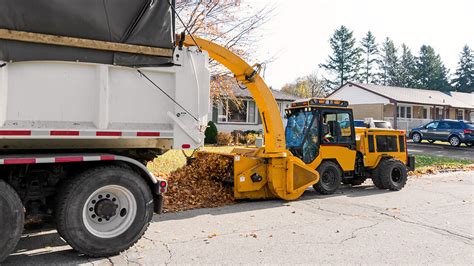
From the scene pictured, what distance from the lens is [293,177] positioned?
8.16m

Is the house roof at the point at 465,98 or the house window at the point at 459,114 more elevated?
the house roof at the point at 465,98

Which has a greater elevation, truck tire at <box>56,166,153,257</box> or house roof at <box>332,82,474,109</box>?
house roof at <box>332,82,474,109</box>

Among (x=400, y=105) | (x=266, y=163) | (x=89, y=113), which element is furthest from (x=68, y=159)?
(x=400, y=105)

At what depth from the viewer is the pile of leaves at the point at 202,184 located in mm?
7859

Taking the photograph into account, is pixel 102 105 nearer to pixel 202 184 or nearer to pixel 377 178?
pixel 202 184

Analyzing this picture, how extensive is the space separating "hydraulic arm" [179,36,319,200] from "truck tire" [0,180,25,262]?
4.36 meters

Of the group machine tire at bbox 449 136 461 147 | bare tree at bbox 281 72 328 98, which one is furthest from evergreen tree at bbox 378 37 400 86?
machine tire at bbox 449 136 461 147

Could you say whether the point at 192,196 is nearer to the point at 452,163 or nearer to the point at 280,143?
the point at 280,143

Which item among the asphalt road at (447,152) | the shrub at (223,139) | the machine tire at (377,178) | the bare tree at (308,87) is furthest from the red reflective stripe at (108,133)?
the bare tree at (308,87)

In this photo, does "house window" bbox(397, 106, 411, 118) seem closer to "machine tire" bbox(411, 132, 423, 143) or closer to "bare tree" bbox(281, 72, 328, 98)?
"machine tire" bbox(411, 132, 423, 143)

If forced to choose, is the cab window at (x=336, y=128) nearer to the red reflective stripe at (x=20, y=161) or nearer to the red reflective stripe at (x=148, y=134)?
the red reflective stripe at (x=148, y=134)

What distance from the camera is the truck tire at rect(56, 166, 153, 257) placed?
4551mm

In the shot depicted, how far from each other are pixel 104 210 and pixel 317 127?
587 cm

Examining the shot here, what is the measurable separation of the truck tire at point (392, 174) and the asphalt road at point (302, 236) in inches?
51.6
